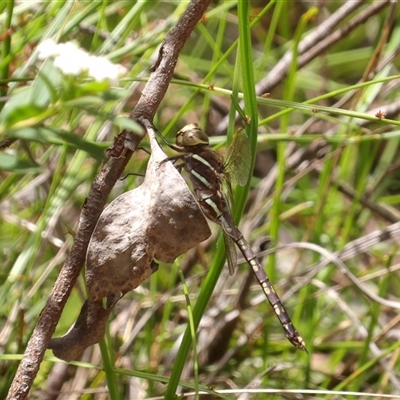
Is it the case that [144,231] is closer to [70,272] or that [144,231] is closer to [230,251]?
[70,272]

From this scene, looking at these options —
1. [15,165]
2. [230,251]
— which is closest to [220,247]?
[230,251]

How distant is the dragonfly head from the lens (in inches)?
35.9

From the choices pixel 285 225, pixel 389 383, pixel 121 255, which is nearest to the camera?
pixel 121 255

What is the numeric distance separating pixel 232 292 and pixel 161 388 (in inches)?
12.6

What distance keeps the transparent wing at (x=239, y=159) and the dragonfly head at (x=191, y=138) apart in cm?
4

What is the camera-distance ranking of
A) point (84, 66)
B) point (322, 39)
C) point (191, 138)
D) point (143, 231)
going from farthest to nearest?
1. point (322, 39)
2. point (191, 138)
3. point (143, 231)
4. point (84, 66)

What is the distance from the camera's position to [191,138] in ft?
2.99

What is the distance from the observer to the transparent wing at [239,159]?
0.92m

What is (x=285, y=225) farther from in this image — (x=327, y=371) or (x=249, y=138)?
(x=249, y=138)

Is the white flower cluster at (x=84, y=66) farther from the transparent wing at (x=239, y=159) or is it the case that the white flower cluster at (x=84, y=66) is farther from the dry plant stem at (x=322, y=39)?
the dry plant stem at (x=322, y=39)

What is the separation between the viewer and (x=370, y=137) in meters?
1.37

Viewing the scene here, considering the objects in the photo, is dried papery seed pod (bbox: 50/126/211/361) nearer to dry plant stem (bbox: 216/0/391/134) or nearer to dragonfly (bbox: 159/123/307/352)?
dragonfly (bbox: 159/123/307/352)

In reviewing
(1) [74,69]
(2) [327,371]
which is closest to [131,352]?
(2) [327,371]

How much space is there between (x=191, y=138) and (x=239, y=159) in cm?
8
